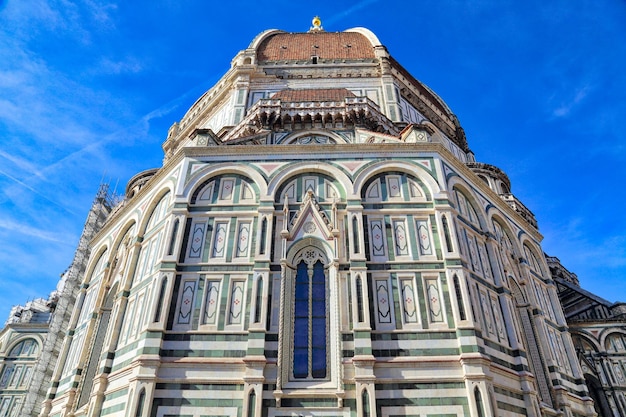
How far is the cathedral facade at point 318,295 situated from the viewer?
43.7ft

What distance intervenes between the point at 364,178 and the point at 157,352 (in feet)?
32.0

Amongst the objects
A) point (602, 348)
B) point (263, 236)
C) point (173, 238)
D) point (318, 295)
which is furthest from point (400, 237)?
point (602, 348)

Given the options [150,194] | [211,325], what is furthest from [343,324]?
[150,194]

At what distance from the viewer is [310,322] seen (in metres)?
14.6

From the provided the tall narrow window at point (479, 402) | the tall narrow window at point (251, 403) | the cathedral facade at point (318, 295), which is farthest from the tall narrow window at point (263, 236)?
the tall narrow window at point (479, 402)

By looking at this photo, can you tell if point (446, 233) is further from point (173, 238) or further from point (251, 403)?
point (173, 238)

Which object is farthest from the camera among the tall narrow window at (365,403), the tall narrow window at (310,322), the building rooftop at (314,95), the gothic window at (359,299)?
the building rooftop at (314,95)

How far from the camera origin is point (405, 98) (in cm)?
3028

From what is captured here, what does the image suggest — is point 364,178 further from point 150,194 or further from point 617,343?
point 617,343

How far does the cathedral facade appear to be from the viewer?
13320 mm

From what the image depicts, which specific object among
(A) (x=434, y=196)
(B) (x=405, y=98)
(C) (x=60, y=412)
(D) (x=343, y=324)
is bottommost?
(C) (x=60, y=412)

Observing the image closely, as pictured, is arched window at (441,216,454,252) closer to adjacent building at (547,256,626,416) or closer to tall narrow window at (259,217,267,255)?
tall narrow window at (259,217,267,255)

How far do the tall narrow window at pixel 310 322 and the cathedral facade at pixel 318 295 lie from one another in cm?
5

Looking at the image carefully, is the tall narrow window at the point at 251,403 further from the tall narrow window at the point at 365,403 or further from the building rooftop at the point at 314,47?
the building rooftop at the point at 314,47
